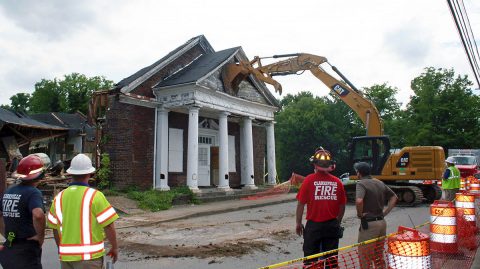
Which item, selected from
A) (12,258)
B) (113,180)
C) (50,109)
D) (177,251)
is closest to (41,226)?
(12,258)

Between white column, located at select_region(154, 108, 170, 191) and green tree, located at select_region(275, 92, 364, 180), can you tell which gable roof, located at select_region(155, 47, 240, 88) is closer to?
white column, located at select_region(154, 108, 170, 191)

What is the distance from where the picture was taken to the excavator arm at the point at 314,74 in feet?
53.9

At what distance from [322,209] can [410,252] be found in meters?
1.05

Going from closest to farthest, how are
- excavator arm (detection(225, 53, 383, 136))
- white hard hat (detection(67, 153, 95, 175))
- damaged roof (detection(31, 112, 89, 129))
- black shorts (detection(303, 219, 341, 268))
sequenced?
white hard hat (detection(67, 153, 95, 175)) → black shorts (detection(303, 219, 341, 268)) → excavator arm (detection(225, 53, 383, 136)) → damaged roof (detection(31, 112, 89, 129))

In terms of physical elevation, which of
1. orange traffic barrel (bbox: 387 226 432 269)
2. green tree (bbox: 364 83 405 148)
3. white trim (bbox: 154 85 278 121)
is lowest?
orange traffic barrel (bbox: 387 226 432 269)

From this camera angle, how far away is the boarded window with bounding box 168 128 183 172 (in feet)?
61.5

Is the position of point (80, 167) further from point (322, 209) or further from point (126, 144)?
point (126, 144)

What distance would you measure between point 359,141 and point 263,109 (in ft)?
26.1

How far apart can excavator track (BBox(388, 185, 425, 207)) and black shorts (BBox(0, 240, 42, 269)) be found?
1423 cm

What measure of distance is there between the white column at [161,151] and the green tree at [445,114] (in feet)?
116

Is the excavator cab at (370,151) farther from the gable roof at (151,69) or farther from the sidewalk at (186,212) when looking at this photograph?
the gable roof at (151,69)

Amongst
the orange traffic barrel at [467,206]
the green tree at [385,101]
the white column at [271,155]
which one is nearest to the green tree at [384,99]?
the green tree at [385,101]

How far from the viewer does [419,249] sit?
4.50 meters

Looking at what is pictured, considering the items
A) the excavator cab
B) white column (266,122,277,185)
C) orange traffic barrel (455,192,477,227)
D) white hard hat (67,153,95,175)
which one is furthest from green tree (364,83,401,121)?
white hard hat (67,153,95,175)
